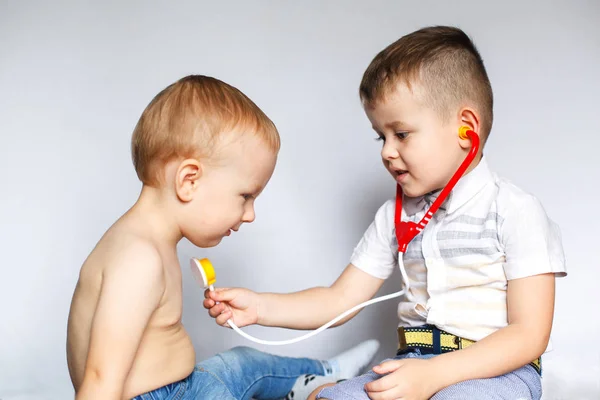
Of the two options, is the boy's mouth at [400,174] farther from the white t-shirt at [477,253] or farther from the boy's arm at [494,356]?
the boy's arm at [494,356]

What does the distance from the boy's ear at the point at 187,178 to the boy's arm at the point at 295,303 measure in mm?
230

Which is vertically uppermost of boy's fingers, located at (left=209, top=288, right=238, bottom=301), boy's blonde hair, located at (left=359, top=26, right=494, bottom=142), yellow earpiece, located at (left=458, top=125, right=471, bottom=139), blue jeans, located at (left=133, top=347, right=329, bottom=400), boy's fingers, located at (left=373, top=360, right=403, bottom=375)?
boy's blonde hair, located at (left=359, top=26, right=494, bottom=142)

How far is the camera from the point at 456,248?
4.28 feet

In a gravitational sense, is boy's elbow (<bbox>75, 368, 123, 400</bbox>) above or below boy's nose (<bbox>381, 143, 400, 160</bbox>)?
below

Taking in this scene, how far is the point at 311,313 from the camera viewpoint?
1.47 meters

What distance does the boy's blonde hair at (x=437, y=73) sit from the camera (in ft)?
4.19

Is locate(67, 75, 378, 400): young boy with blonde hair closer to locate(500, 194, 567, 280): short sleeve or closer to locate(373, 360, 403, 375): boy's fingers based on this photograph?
locate(373, 360, 403, 375): boy's fingers

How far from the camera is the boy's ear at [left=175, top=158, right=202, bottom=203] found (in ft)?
3.81

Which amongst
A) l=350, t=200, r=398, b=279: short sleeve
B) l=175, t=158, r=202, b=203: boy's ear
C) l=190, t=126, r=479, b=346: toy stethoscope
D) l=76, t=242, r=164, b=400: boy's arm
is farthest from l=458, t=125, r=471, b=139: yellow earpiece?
l=76, t=242, r=164, b=400: boy's arm

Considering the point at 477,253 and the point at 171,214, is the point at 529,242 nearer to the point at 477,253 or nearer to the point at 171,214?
the point at 477,253

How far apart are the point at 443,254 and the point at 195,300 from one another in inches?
29.7

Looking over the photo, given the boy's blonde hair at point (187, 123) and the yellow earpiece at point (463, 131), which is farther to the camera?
the yellow earpiece at point (463, 131)

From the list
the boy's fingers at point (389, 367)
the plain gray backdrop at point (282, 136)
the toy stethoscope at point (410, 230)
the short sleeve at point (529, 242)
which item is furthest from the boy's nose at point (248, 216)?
the plain gray backdrop at point (282, 136)

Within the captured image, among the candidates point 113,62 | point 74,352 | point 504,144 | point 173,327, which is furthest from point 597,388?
point 113,62
